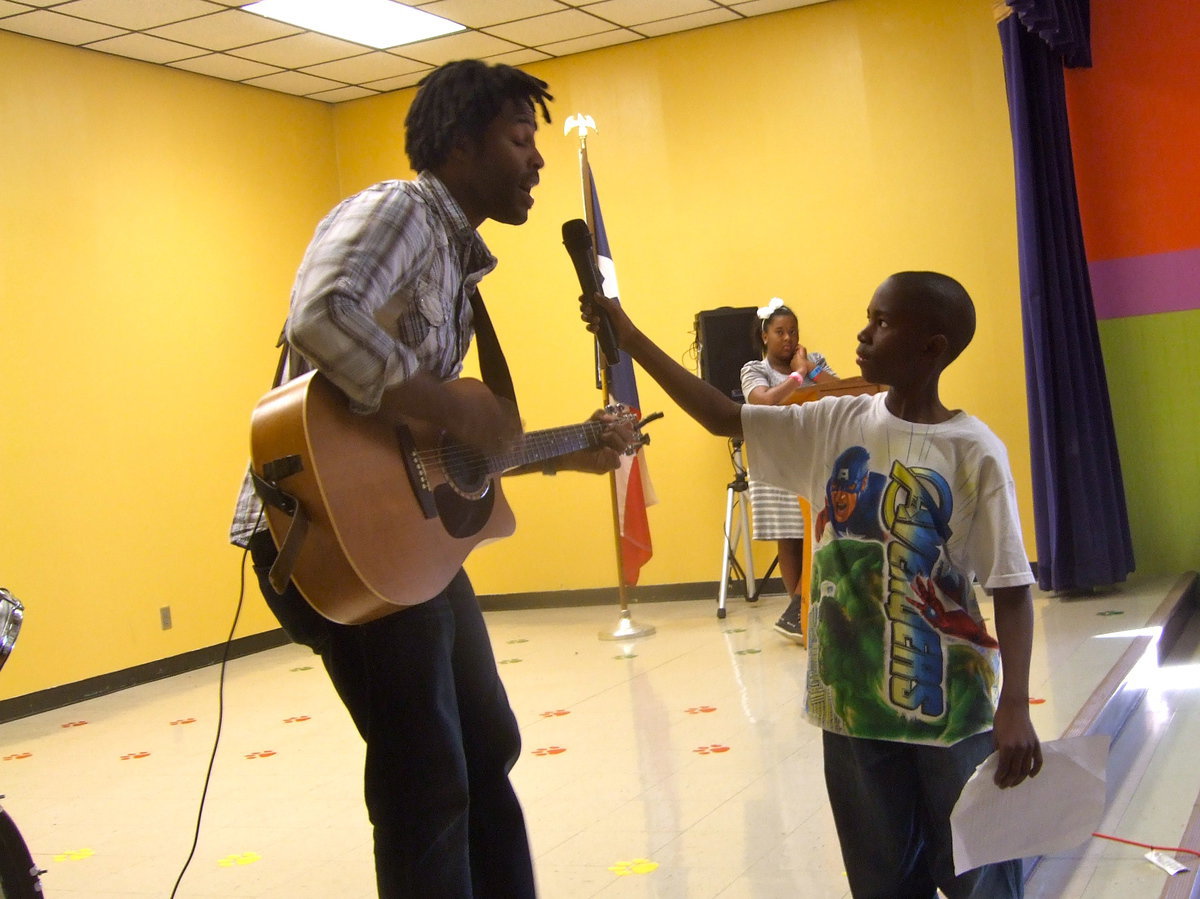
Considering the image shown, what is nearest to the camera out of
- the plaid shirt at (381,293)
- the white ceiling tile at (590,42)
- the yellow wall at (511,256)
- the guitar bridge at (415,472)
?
the plaid shirt at (381,293)

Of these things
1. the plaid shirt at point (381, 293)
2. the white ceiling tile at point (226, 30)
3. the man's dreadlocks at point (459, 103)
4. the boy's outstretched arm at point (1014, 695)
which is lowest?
the boy's outstretched arm at point (1014, 695)

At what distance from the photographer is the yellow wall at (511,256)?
5719mm

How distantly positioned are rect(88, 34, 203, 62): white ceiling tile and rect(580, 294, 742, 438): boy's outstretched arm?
4.89m

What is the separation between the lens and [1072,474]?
17.8 feet

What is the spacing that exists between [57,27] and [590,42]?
265cm

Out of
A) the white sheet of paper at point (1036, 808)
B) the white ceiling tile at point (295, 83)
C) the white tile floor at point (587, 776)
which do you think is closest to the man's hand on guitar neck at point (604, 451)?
the white sheet of paper at point (1036, 808)

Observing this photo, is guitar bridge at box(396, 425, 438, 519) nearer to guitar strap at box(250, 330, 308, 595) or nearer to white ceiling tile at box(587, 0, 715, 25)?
guitar strap at box(250, 330, 308, 595)

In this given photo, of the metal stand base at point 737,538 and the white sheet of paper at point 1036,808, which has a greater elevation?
the white sheet of paper at point 1036,808

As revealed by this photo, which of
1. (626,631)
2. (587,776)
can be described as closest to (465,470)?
(587,776)

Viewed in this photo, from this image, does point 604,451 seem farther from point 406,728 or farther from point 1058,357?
point 1058,357

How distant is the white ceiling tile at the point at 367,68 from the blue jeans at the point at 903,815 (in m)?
5.62

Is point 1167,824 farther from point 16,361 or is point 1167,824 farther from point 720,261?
point 16,361

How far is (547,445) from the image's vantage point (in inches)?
81.8

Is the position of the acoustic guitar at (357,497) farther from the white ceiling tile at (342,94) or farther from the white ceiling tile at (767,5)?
the white ceiling tile at (342,94)
